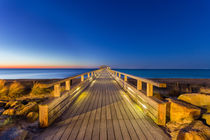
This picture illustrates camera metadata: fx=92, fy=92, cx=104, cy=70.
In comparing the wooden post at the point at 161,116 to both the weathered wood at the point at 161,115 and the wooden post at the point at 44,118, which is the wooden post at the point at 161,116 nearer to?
the weathered wood at the point at 161,115

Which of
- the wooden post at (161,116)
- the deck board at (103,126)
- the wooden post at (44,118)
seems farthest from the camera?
the wooden post at (161,116)

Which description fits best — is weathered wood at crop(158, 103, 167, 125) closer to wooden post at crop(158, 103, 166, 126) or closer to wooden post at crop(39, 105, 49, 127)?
wooden post at crop(158, 103, 166, 126)

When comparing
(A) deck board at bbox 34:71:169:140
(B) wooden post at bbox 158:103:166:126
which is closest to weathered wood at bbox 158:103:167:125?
(B) wooden post at bbox 158:103:166:126

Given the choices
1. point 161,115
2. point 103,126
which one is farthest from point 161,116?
point 103,126

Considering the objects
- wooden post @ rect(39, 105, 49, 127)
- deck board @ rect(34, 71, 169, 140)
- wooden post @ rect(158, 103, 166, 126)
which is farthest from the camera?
wooden post @ rect(158, 103, 166, 126)

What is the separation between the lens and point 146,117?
9.05 ft

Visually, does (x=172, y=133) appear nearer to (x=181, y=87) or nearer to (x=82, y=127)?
(x=82, y=127)

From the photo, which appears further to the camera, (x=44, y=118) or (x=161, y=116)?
(x=161, y=116)

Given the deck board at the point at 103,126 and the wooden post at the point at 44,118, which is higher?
the wooden post at the point at 44,118

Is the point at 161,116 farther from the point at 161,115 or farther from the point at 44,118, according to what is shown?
the point at 44,118

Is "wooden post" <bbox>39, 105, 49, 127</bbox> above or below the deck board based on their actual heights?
above

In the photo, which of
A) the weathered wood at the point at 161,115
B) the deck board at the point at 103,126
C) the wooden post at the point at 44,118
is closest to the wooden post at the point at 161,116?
the weathered wood at the point at 161,115

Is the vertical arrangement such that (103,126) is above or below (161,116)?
below

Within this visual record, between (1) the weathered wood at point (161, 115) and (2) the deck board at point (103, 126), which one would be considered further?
(1) the weathered wood at point (161, 115)
